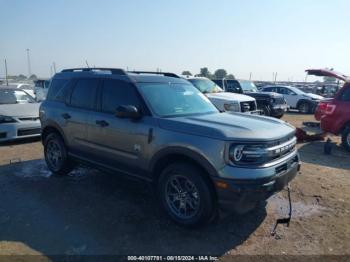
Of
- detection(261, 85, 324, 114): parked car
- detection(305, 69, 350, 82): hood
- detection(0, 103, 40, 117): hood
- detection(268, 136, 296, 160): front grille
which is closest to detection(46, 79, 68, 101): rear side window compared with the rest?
detection(0, 103, 40, 117): hood

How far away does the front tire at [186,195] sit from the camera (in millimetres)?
3699

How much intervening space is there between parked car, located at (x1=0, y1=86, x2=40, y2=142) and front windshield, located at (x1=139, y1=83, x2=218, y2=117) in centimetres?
540

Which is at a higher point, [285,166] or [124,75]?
[124,75]

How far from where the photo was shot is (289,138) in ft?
13.9

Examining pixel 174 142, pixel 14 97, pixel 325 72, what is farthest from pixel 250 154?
pixel 325 72

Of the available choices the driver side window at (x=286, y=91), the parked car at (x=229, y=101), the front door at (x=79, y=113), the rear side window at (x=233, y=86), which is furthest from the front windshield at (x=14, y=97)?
A: the driver side window at (x=286, y=91)

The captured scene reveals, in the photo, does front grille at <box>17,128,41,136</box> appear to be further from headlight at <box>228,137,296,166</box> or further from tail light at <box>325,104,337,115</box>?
tail light at <box>325,104,337,115</box>

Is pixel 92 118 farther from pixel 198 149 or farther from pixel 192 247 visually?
pixel 192 247

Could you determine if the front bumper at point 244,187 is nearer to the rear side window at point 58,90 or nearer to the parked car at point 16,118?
the rear side window at point 58,90

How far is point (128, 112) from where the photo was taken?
4207 mm

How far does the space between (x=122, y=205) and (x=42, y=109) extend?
9.41 feet

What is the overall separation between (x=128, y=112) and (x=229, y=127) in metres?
1.36

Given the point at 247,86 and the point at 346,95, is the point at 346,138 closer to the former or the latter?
the point at 346,95

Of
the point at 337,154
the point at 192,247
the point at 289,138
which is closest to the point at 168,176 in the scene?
the point at 192,247
